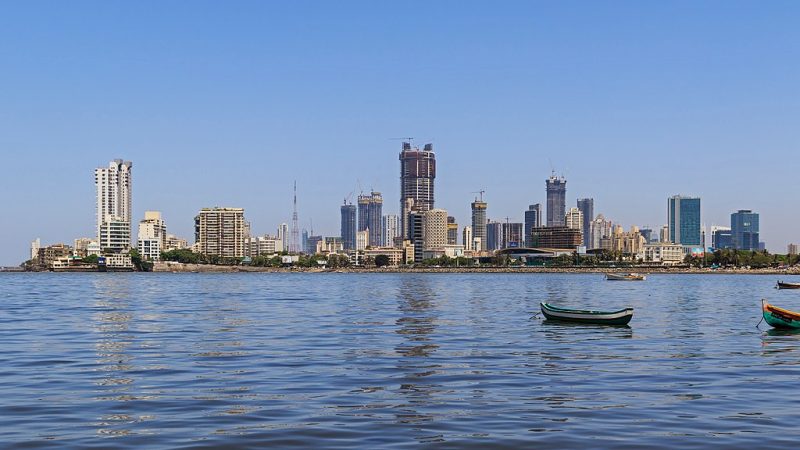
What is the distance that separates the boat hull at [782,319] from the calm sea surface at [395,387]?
1.16 meters

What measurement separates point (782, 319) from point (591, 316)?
42.1 feet

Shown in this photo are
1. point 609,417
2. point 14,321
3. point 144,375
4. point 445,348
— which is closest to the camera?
point 609,417

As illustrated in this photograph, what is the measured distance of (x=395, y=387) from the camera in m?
32.9

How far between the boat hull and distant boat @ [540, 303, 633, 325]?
9.01m

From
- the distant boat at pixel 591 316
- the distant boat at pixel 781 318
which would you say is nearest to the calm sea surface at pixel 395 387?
the distant boat at pixel 781 318

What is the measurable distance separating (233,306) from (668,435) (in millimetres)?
71091

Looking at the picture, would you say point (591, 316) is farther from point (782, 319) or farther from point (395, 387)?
point (395, 387)

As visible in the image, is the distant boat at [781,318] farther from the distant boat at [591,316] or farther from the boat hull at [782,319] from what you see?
the distant boat at [591,316]

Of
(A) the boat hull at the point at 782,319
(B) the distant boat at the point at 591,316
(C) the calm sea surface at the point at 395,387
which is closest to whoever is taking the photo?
(C) the calm sea surface at the point at 395,387

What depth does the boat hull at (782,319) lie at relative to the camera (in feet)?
197

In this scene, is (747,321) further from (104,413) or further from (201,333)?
(104,413)

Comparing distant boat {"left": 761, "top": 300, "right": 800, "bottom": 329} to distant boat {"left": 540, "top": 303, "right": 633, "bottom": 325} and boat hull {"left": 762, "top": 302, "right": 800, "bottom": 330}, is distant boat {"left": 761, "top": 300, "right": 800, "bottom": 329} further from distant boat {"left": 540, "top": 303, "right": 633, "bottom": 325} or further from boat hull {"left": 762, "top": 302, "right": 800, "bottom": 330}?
distant boat {"left": 540, "top": 303, "right": 633, "bottom": 325}

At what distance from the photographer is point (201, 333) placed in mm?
55906

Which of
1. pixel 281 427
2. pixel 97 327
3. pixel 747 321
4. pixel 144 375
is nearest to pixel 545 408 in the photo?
pixel 281 427
